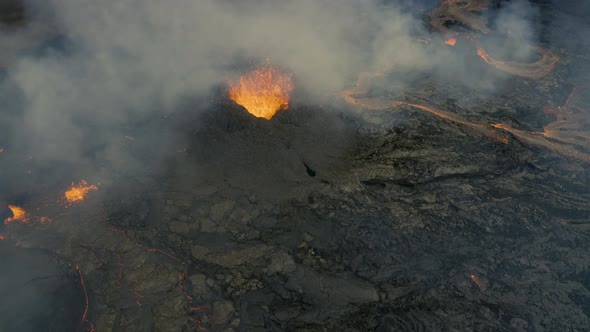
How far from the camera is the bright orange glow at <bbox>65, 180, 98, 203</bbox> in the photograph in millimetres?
10219

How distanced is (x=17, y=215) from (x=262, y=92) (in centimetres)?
877

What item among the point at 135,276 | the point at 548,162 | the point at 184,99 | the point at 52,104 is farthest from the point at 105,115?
the point at 548,162

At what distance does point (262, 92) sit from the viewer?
48.6 feet

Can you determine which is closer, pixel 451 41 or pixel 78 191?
pixel 78 191

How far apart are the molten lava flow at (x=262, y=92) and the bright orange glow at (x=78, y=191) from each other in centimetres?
585

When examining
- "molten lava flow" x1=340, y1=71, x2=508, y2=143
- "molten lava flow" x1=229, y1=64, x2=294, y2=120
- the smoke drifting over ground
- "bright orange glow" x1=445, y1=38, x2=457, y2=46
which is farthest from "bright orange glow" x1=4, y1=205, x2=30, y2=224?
"bright orange glow" x1=445, y1=38, x2=457, y2=46

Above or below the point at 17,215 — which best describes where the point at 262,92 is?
above

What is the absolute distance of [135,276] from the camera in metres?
8.44

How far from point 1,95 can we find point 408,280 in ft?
44.5

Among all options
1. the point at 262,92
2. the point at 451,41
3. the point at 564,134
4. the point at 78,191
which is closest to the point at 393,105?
the point at 262,92

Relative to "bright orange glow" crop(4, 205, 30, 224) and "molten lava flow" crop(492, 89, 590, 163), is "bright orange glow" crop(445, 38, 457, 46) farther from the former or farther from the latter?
"bright orange glow" crop(4, 205, 30, 224)

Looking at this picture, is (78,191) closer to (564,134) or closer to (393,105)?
(393,105)

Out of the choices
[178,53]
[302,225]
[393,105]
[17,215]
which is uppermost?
[178,53]

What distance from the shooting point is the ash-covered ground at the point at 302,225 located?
26.8 ft
